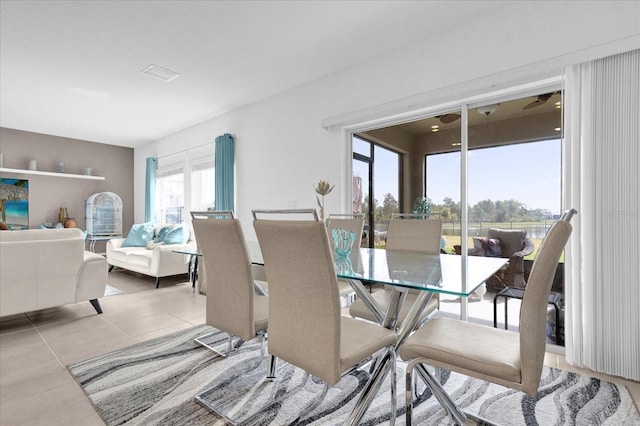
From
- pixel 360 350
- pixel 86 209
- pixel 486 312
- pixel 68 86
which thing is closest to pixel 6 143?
pixel 86 209

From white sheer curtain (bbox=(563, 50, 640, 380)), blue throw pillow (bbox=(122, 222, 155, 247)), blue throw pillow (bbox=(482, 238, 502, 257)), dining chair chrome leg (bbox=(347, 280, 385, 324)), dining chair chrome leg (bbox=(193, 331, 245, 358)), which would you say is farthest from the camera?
blue throw pillow (bbox=(122, 222, 155, 247))

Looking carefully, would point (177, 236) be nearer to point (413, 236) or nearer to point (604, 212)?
point (413, 236)

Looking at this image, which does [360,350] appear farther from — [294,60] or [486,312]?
[294,60]

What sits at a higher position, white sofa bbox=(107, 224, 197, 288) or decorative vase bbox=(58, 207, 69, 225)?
decorative vase bbox=(58, 207, 69, 225)

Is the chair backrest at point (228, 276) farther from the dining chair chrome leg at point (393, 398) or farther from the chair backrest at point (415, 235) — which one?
the chair backrest at point (415, 235)

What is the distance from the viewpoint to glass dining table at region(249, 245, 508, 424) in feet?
4.45

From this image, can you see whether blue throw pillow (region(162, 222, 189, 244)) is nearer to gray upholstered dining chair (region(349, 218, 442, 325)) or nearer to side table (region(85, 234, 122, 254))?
side table (region(85, 234, 122, 254))

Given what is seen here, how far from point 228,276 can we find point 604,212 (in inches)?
95.1

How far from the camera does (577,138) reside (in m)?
2.25

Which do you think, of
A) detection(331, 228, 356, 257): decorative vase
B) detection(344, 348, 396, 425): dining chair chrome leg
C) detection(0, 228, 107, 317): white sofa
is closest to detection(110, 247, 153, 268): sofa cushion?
detection(0, 228, 107, 317): white sofa

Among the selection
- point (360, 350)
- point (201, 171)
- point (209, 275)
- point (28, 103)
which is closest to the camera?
point (360, 350)

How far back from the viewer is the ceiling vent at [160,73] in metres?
3.64

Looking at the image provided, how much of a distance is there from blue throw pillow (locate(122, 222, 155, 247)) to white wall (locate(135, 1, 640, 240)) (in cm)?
185

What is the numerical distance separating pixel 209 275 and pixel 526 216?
245 cm
